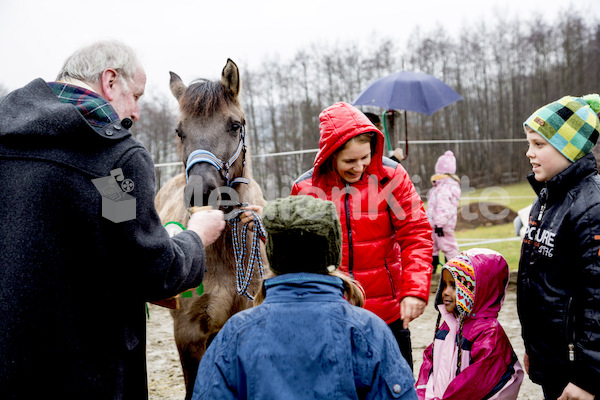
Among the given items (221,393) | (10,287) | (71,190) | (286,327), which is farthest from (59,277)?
(286,327)

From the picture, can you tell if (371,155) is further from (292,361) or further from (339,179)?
(292,361)

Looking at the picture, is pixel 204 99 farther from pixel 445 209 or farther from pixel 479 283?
pixel 445 209

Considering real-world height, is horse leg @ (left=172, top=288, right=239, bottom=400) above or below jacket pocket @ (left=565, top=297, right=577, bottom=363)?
below

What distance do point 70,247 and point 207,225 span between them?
0.60 meters

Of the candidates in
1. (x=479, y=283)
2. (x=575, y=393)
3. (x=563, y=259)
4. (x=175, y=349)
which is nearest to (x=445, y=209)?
(x=175, y=349)

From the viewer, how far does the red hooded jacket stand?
8.13ft

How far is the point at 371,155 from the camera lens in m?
2.61

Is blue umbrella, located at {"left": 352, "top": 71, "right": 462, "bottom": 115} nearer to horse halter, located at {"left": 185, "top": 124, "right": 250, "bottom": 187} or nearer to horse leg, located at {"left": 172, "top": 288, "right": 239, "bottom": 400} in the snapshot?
horse halter, located at {"left": 185, "top": 124, "right": 250, "bottom": 187}

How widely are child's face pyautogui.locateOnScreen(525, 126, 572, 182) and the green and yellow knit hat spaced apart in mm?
29

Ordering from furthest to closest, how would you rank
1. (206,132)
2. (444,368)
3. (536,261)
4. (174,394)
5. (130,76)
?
(174,394)
(206,132)
(444,368)
(536,261)
(130,76)

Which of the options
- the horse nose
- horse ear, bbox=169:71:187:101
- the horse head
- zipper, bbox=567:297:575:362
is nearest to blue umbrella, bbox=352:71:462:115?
horse ear, bbox=169:71:187:101

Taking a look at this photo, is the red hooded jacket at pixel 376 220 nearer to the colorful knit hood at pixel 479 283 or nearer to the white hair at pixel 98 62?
the colorful knit hood at pixel 479 283

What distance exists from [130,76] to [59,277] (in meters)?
0.79

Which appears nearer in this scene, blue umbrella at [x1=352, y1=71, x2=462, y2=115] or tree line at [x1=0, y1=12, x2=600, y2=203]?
blue umbrella at [x1=352, y1=71, x2=462, y2=115]
